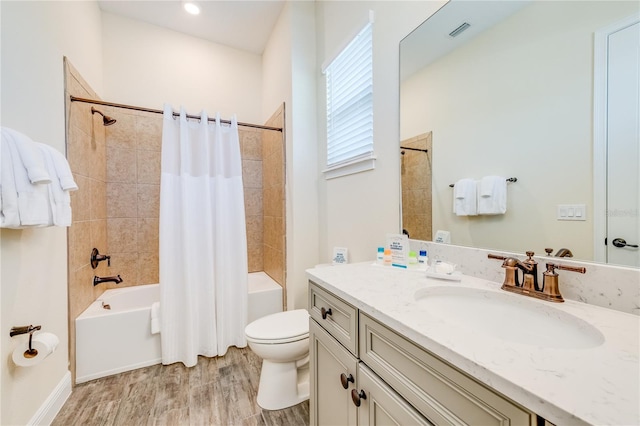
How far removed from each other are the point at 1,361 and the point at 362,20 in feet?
8.14

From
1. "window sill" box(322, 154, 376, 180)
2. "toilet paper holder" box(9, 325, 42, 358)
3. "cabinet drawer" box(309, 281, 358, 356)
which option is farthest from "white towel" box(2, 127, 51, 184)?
"window sill" box(322, 154, 376, 180)

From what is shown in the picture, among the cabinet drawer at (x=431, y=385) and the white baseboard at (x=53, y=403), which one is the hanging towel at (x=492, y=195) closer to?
the cabinet drawer at (x=431, y=385)

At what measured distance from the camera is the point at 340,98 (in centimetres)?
187

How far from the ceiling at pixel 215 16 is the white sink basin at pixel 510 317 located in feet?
8.59

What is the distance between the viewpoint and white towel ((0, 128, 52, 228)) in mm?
1008

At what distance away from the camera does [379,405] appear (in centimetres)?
73

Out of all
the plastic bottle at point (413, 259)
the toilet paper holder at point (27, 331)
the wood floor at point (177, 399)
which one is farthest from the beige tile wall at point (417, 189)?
the toilet paper holder at point (27, 331)

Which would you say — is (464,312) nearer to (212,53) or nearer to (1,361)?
(1,361)

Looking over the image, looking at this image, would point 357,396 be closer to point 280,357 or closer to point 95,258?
point 280,357

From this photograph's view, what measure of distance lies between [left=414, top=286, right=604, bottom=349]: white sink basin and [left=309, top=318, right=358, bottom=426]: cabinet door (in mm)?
348

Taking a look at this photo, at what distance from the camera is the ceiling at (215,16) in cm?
222

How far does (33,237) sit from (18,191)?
15.1 inches

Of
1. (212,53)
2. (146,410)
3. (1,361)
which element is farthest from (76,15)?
(146,410)

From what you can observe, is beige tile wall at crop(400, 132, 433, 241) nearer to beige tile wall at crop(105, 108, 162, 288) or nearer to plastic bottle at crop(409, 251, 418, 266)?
plastic bottle at crop(409, 251, 418, 266)
